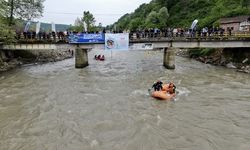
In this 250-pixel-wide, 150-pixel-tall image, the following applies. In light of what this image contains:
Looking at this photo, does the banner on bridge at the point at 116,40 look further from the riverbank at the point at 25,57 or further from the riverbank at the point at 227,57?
the riverbank at the point at 227,57

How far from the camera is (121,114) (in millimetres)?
20297

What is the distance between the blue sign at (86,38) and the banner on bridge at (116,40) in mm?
873

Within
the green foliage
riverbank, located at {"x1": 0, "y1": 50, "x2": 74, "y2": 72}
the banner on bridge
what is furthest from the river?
riverbank, located at {"x1": 0, "y1": 50, "x2": 74, "y2": 72}

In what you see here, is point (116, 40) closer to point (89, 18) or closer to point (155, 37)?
point (155, 37)

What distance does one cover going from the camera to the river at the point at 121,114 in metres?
15.9

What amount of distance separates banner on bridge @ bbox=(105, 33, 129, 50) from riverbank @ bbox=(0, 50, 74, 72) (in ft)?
47.4

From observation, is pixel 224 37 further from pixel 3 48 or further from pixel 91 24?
pixel 91 24

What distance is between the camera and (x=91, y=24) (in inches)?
4774

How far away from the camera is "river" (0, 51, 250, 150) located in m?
15.9

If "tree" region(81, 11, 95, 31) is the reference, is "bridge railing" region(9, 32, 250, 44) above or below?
below

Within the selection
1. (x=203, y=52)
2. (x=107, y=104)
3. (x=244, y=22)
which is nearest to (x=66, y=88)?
(x=107, y=104)

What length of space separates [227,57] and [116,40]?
18592mm

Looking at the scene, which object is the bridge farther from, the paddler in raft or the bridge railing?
the paddler in raft

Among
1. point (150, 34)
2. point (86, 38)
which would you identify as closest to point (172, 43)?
point (150, 34)
